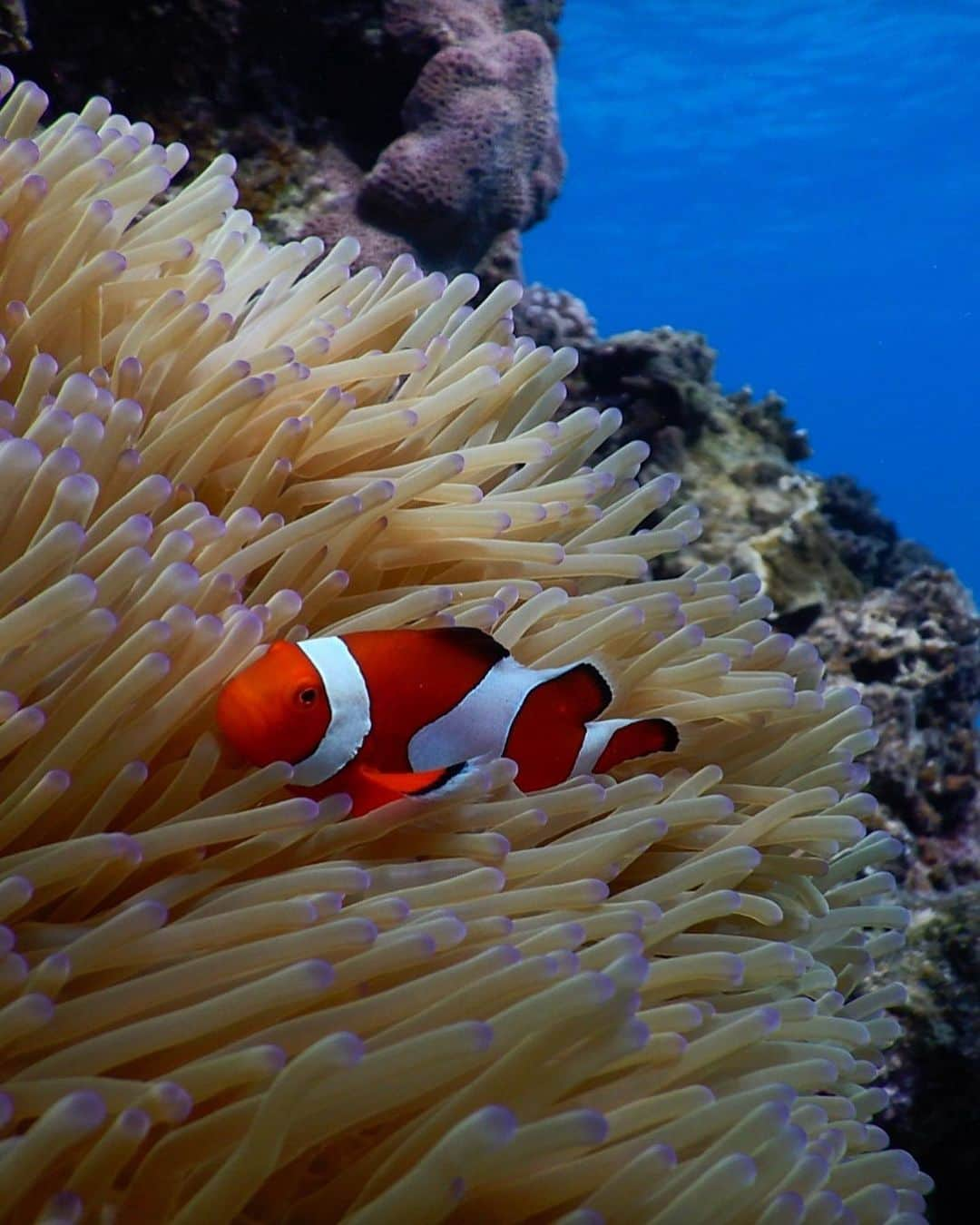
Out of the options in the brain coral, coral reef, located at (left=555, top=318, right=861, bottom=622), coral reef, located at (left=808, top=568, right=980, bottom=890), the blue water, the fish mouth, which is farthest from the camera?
the blue water

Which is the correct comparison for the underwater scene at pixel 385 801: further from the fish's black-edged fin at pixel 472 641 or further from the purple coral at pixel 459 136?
the purple coral at pixel 459 136

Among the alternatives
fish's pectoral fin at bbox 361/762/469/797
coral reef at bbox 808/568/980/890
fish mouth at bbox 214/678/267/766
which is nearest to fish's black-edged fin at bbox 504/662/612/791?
fish's pectoral fin at bbox 361/762/469/797

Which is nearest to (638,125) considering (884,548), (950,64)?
(950,64)

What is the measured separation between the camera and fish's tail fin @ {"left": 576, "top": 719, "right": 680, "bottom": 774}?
134 centimetres

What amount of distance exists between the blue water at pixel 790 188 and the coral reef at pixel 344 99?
16315 millimetres

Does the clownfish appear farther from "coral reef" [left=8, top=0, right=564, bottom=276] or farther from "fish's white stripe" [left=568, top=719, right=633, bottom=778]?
"coral reef" [left=8, top=0, right=564, bottom=276]

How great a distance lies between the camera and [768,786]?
5.15ft

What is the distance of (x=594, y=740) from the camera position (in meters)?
1.34

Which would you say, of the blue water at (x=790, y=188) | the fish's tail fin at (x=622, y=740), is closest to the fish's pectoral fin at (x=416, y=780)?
the fish's tail fin at (x=622, y=740)

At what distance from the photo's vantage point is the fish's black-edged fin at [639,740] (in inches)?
A: 52.9

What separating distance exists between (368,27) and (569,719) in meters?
2.85

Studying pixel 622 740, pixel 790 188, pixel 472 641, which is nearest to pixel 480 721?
pixel 472 641

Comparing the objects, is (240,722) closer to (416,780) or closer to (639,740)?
(416,780)

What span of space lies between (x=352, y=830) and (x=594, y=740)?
1.08 ft
